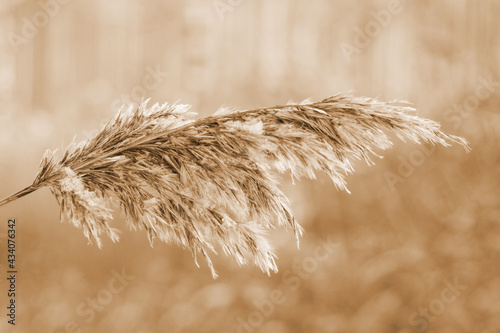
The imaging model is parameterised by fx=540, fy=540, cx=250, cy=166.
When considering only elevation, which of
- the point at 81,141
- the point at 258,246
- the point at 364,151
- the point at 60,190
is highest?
the point at 81,141

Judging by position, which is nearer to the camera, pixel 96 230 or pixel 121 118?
pixel 96 230

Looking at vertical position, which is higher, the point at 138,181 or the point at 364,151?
the point at 138,181

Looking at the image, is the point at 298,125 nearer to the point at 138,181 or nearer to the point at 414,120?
the point at 414,120

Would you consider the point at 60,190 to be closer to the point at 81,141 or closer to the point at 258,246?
the point at 81,141

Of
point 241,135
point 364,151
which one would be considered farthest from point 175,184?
point 364,151

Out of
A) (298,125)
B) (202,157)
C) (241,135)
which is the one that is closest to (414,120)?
(298,125)

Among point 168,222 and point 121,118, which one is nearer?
point 168,222
